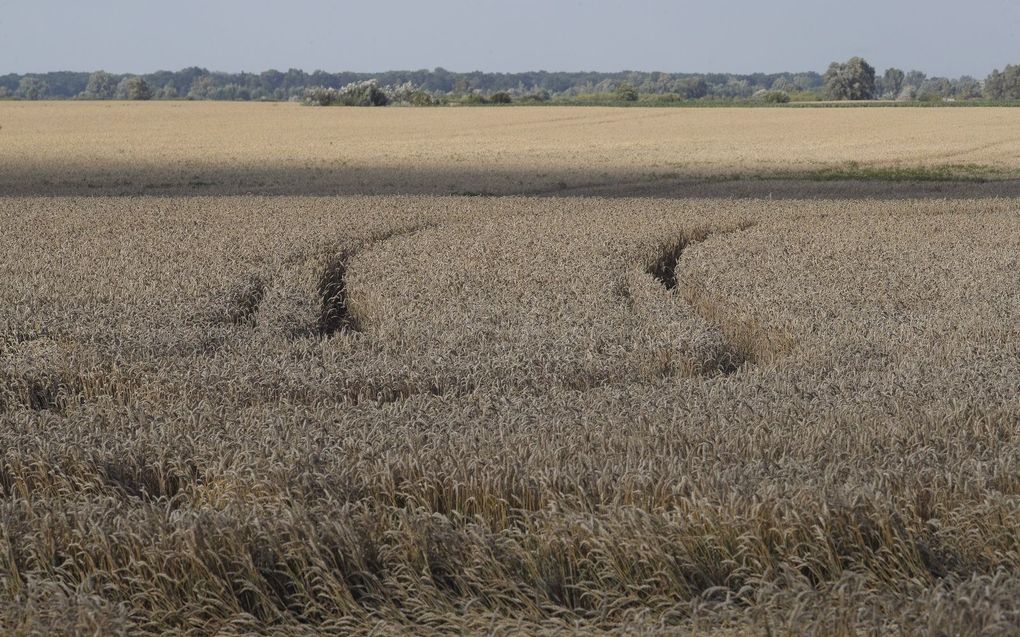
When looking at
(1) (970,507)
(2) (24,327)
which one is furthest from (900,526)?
(2) (24,327)

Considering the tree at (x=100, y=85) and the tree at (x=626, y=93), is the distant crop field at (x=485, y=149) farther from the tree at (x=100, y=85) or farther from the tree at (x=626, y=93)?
the tree at (x=100, y=85)

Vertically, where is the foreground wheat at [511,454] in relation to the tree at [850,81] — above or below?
below

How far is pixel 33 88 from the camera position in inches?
7101

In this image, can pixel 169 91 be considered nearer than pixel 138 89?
No

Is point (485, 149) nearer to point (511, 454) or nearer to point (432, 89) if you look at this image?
point (511, 454)

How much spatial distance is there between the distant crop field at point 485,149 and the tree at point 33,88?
365 feet

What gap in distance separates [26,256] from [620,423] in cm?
946

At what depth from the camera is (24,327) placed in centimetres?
964

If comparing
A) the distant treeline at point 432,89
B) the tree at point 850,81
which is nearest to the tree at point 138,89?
the distant treeline at point 432,89

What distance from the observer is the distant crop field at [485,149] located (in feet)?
104

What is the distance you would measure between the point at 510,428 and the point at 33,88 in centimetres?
19228

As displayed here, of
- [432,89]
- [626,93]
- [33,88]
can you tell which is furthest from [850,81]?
[33,88]

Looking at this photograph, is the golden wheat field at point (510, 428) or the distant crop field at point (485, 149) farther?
the distant crop field at point (485, 149)

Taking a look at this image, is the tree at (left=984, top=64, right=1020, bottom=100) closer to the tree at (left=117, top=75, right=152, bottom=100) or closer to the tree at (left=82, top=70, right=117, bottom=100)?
the tree at (left=117, top=75, right=152, bottom=100)
